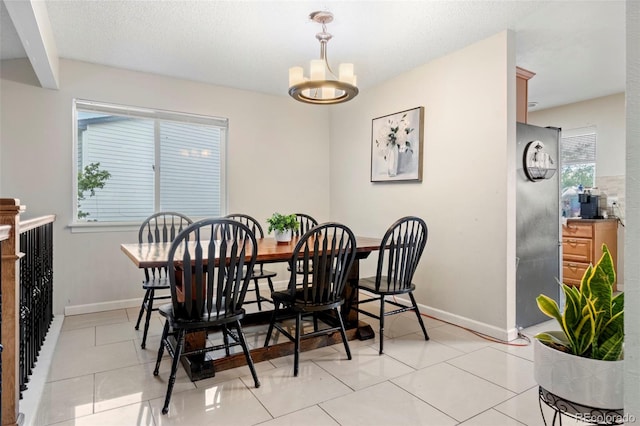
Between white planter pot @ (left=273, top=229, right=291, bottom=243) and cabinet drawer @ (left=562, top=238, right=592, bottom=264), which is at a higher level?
white planter pot @ (left=273, top=229, right=291, bottom=243)

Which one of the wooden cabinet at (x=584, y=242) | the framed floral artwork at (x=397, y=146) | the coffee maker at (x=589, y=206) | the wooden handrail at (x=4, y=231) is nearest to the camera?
the wooden handrail at (x=4, y=231)

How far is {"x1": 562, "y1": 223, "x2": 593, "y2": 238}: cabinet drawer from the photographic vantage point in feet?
14.0

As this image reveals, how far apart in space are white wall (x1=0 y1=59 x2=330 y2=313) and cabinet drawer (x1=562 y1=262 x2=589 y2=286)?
330 centimetres

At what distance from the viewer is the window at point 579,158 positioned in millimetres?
4836

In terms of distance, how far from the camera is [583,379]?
114cm

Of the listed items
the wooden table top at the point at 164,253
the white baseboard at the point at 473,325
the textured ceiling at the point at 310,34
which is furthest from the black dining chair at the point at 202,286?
the white baseboard at the point at 473,325

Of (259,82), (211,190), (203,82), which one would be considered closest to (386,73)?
(259,82)

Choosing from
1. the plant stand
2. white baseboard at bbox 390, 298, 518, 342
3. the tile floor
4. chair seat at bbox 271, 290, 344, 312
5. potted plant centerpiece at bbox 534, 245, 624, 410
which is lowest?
the tile floor

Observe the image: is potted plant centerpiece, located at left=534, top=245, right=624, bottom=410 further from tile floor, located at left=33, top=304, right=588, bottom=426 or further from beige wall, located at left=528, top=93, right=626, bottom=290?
beige wall, located at left=528, top=93, right=626, bottom=290

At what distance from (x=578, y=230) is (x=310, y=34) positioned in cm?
382

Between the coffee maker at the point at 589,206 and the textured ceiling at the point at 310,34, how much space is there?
1.42 m

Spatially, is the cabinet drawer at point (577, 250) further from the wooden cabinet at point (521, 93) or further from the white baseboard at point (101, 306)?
the white baseboard at point (101, 306)

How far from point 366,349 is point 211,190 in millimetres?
2562

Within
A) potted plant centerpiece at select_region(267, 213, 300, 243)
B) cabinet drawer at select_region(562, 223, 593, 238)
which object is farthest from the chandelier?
cabinet drawer at select_region(562, 223, 593, 238)
